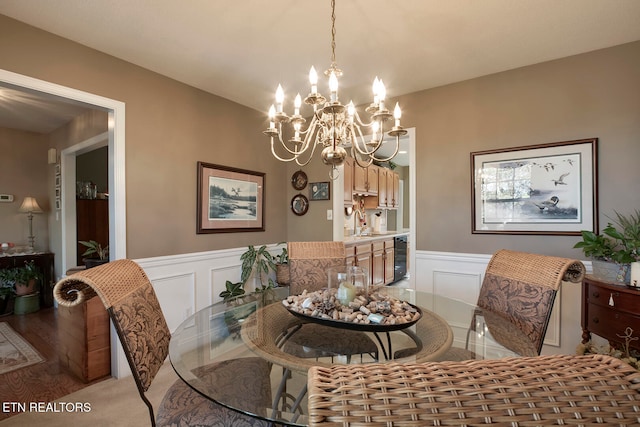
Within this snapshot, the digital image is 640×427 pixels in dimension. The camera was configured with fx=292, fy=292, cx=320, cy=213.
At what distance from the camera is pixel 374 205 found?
18.5ft

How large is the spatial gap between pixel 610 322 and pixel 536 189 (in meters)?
1.07

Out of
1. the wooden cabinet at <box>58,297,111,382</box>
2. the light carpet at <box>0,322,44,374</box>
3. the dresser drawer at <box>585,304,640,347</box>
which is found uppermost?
the dresser drawer at <box>585,304,640,347</box>

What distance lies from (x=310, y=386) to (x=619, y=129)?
9.72ft

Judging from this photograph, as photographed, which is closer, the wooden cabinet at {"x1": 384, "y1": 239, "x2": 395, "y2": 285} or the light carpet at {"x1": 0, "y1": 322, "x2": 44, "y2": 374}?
the light carpet at {"x1": 0, "y1": 322, "x2": 44, "y2": 374}

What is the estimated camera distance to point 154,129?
100 inches

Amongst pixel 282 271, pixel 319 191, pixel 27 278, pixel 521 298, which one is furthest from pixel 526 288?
pixel 27 278

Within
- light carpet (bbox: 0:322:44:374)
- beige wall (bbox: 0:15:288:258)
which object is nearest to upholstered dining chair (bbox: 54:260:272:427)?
beige wall (bbox: 0:15:288:258)

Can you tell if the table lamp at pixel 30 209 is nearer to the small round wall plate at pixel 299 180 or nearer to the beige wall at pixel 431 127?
the beige wall at pixel 431 127

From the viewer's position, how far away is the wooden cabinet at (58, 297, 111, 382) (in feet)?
7.40

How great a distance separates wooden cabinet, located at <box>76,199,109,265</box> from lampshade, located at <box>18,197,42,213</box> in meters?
0.62

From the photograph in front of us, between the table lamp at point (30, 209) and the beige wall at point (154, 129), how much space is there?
3001 mm

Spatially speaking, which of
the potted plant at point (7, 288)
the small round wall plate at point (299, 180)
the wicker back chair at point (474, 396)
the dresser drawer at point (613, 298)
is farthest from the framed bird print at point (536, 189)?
the potted plant at point (7, 288)

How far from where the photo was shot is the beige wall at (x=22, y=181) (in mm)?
4129

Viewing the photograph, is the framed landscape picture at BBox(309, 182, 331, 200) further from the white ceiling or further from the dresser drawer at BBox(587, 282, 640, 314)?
the dresser drawer at BBox(587, 282, 640, 314)
